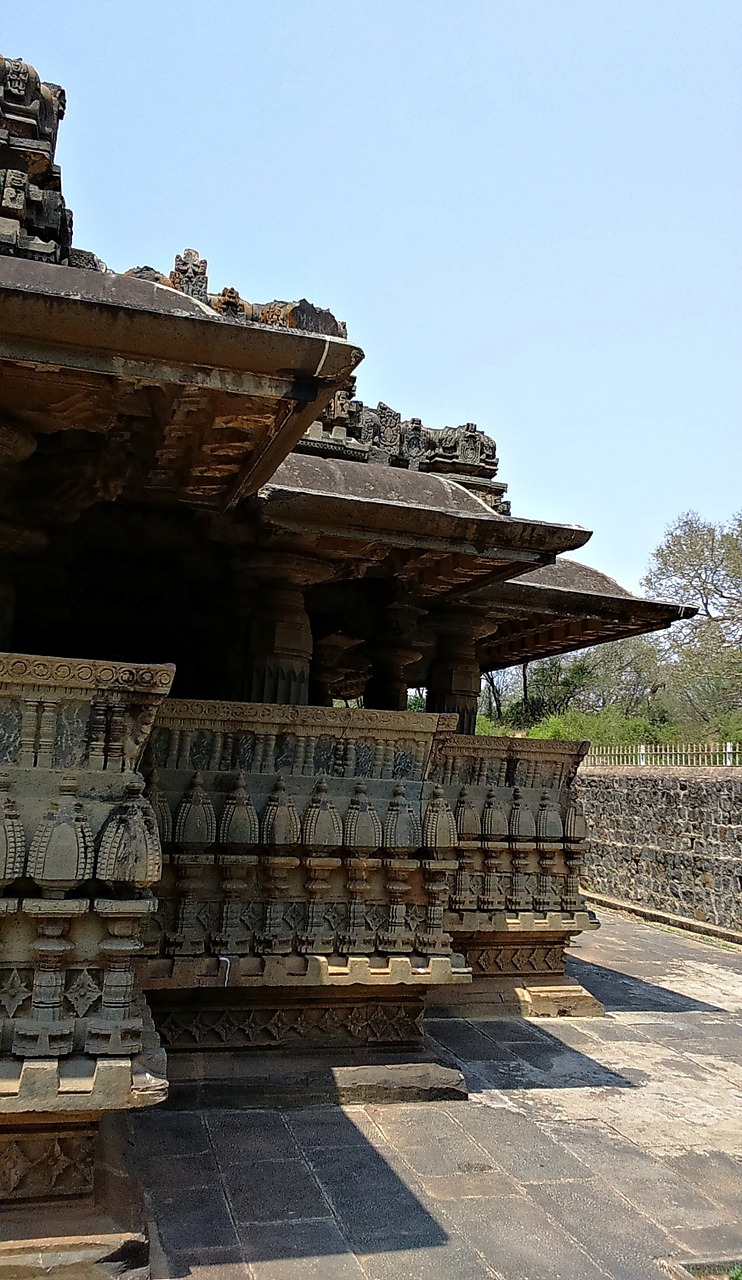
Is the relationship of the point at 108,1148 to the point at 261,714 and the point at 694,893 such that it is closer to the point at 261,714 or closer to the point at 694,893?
the point at 261,714

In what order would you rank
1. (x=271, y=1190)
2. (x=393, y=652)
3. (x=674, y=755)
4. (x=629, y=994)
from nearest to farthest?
1. (x=271, y=1190)
2. (x=393, y=652)
3. (x=629, y=994)
4. (x=674, y=755)

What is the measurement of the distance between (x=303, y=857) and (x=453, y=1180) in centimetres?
149

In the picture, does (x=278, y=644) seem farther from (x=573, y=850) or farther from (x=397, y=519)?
(x=573, y=850)

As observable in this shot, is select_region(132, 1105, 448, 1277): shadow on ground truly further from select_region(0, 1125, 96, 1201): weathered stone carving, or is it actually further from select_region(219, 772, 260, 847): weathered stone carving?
select_region(219, 772, 260, 847): weathered stone carving

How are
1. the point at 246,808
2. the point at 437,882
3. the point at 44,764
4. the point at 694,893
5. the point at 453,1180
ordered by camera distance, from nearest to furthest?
1. the point at 44,764
2. the point at 453,1180
3. the point at 246,808
4. the point at 437,882
5. the point at 694,893

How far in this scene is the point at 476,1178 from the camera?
3748 mm

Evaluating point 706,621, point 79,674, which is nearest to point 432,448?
point 79,674

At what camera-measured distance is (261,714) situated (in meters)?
4.62

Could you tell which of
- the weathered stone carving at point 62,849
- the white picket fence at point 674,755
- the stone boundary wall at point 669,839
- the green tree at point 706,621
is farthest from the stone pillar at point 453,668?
the green tree at point 706,621

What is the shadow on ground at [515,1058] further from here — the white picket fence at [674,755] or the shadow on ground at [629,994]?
the white picket fence at [674,755]

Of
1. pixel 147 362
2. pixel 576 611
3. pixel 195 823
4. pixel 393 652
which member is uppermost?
pixel 147 362

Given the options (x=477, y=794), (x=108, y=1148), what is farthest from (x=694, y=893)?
(x=108, y=1148)

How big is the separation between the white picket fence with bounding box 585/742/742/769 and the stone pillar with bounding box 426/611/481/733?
246 inches

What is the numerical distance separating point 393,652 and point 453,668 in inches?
24.4
